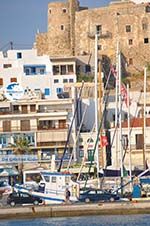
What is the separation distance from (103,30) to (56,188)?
1760 inches

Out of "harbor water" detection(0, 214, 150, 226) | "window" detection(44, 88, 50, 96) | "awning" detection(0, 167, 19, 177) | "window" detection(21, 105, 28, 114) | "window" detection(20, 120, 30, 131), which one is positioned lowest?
"awning" detection(0, 167, 19, 177)

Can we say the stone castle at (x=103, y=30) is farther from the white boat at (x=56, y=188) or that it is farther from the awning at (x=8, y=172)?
the white boat at (x=56, y=188)

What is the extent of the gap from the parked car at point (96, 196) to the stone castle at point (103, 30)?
4290cm

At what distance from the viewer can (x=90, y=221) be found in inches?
1949

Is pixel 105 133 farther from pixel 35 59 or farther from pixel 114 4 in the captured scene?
pixel 114 4

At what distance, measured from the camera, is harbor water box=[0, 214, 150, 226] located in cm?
4850

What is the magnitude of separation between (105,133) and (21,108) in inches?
297

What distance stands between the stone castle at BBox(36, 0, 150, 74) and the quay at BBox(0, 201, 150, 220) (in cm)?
4674

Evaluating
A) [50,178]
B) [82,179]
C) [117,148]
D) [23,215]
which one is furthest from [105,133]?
[23,215]

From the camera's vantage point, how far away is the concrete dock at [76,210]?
5044 cm

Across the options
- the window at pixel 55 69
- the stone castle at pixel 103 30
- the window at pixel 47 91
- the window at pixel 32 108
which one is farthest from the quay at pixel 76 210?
the stone castle at pixel 103 30

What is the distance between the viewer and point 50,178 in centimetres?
5588

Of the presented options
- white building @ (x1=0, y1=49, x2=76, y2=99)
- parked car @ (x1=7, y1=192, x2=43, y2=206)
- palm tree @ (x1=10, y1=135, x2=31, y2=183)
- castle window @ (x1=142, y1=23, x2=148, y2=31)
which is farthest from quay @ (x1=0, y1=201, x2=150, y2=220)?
castle window @ (x1=142, y1=23, x2=148, y2=31)

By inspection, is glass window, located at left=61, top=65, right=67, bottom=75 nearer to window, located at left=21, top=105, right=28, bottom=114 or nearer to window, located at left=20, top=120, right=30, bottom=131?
window, located at left=21, top=105, right=28, bottom=114
